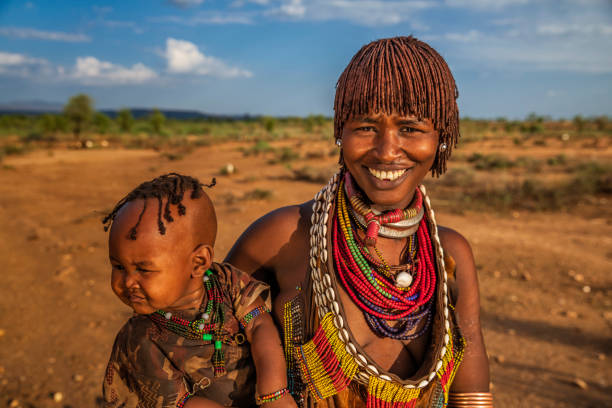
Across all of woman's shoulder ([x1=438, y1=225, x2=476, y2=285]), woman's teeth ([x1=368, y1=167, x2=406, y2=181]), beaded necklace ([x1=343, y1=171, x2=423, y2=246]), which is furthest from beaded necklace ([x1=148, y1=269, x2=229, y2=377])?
woman's shoulder ([x1=438, y1=225, x2=476, y2=285])

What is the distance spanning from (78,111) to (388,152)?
35.4 metres

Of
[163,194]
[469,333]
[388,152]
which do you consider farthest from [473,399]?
[163,194]

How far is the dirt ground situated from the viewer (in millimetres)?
4008

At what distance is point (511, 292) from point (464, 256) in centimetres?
440

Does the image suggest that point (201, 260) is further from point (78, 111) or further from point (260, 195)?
point (78, 111)

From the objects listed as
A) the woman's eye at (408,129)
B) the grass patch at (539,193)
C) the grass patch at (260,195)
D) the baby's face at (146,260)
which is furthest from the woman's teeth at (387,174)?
the grass patch at (260,195)

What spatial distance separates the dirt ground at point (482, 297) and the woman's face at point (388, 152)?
98cm

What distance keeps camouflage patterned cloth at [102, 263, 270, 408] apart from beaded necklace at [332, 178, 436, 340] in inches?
13.2

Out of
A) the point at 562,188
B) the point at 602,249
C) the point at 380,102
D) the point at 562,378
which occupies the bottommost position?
the point at 562,378

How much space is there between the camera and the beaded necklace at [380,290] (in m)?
1.63

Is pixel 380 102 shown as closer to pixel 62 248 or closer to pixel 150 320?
pixel 150 320

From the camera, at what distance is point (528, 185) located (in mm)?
10344

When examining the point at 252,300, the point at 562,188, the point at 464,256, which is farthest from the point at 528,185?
the point at 252,300

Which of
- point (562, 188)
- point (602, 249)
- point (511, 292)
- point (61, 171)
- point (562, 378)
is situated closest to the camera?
point (562, 378)
